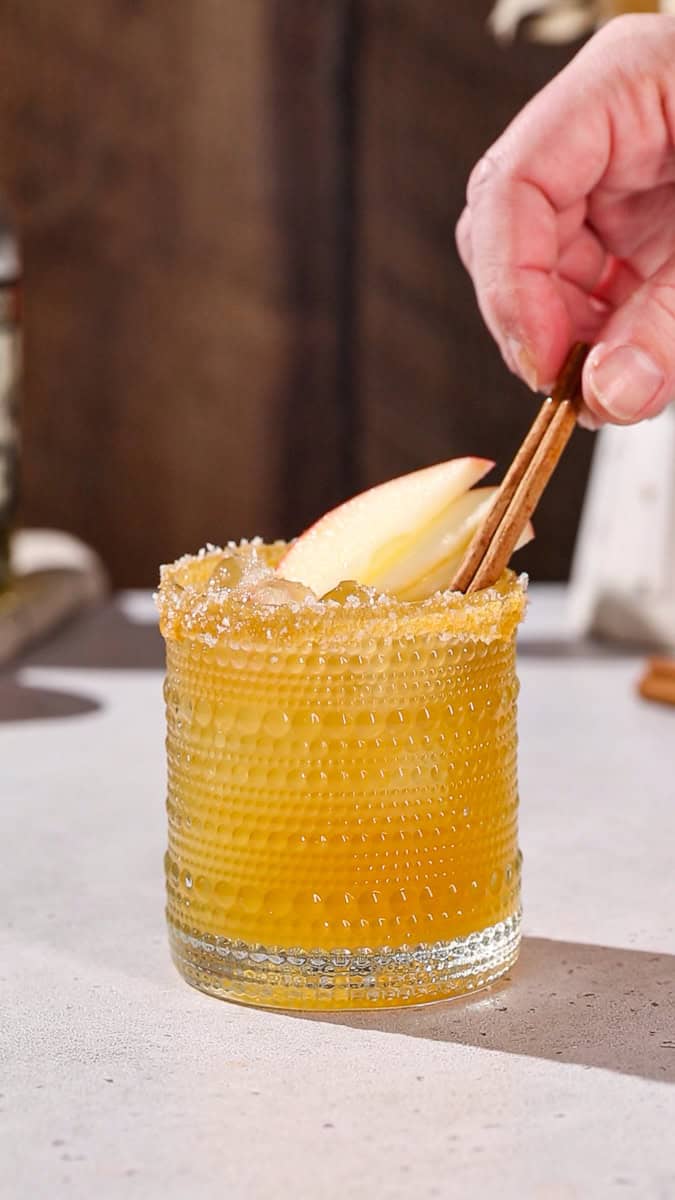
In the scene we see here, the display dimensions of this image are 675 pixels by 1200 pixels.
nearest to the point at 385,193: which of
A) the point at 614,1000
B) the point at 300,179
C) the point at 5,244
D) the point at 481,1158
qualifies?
the point at 300,179

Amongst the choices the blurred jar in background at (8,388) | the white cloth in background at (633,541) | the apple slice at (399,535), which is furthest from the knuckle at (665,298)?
Result: the blurred jar in background at (8,388)

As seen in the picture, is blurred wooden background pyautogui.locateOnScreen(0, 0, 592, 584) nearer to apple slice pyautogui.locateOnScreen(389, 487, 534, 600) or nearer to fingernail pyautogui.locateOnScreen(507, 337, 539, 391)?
fingernail pyautogui.locateOnScreen(507, 337, 539, 391)

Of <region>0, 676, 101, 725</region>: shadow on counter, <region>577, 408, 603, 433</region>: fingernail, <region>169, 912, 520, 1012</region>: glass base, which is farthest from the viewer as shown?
<region>0, 676, 101, 725</region>: shadow on counter

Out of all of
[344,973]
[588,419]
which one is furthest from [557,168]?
[344,973]

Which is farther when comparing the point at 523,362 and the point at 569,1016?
the point at 523,362

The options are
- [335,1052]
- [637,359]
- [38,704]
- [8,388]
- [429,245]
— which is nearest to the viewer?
[335,1052]

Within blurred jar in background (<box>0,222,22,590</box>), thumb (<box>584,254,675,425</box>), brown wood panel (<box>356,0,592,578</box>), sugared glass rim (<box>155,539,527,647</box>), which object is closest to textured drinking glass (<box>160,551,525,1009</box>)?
sugared glass rim (<box>155,539,527,647</box>)

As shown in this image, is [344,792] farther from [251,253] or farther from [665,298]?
[251,253]
